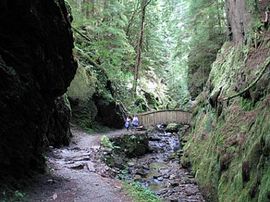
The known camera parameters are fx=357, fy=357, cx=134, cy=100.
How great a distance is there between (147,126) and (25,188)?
15.3m

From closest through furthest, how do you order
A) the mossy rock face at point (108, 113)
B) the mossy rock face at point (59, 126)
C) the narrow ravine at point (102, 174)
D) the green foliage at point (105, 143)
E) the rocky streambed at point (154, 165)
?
the narrow ravine at point (102, 174) → the rocky streambed at point (154, 165) → the mossy rock face at point (59, 126) → the green foliage at point (105, 143) → the mossy rock face at point (108, 113)

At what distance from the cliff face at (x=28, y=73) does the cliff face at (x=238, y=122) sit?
4.96m

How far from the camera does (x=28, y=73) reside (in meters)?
8.77

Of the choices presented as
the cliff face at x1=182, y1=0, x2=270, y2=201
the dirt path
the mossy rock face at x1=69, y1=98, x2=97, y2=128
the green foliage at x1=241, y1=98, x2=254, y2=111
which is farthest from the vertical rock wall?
the mossy rock face at x1=69, y1=98, x2=97, y2=128

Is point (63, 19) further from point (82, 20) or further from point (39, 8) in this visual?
point (82, 20)

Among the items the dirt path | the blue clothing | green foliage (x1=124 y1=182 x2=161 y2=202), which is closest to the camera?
the dirt path

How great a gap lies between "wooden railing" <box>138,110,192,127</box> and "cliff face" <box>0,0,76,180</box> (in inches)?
512

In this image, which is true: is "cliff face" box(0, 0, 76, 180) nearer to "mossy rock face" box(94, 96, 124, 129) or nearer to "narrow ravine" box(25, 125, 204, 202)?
"narrow ravine" box(25, 125, 204, 202)

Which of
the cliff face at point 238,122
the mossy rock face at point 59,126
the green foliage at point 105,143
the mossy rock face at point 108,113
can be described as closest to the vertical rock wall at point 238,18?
the cliff face at point 238,122

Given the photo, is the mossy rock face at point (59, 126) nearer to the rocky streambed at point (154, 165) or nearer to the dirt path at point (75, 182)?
the dirt path at point (75, 182)

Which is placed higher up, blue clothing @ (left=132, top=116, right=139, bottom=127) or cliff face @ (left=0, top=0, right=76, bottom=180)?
cliff face @ (left=0, top=0, right=76, bottom=180)

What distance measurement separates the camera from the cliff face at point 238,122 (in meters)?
8.27

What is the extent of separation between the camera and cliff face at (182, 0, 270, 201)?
27.1 feet

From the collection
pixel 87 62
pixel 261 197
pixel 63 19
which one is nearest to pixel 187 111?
pixel 87 62
